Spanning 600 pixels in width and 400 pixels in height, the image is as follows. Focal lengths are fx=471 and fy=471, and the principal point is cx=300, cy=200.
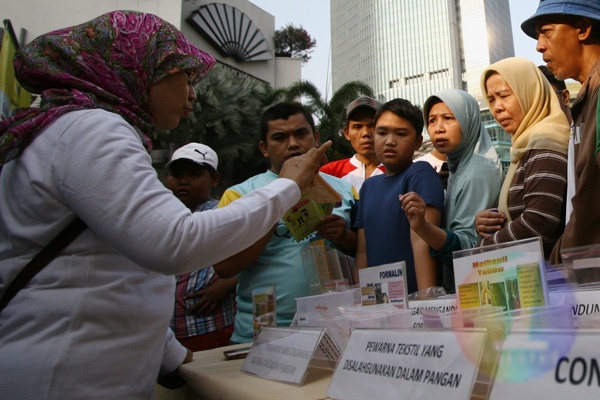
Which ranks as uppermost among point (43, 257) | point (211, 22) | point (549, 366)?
point (211, 22)

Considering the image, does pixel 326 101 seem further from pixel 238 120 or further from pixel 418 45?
pixel 418 45

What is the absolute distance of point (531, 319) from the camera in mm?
601

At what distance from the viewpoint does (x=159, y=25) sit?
3.88 ft

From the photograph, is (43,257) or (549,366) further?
(43,257)

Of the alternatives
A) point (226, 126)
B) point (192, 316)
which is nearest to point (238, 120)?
→ point (226, 126)

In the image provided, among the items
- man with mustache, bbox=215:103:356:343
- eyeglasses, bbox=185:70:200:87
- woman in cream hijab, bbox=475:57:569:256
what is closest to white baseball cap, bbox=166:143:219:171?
man with mustache, bbox=215:103:356:343

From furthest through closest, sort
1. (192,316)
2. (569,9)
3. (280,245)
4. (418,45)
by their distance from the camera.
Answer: (418,45), (192,316), (280,245), (569,9)

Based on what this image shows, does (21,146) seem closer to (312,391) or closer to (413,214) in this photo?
(312,391)

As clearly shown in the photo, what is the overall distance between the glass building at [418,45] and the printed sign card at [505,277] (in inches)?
2268

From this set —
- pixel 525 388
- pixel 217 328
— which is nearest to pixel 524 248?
pixel 525 388

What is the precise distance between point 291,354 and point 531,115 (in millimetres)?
1349

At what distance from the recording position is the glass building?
190ft

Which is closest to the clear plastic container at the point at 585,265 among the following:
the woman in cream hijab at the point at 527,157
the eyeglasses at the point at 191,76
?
the woman in cream hijab at the point at 527,157

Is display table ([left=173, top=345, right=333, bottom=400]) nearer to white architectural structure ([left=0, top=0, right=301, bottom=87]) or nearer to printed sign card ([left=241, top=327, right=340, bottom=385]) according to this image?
printed sign card ([left=241, top=327, right=340, bottom=385])
